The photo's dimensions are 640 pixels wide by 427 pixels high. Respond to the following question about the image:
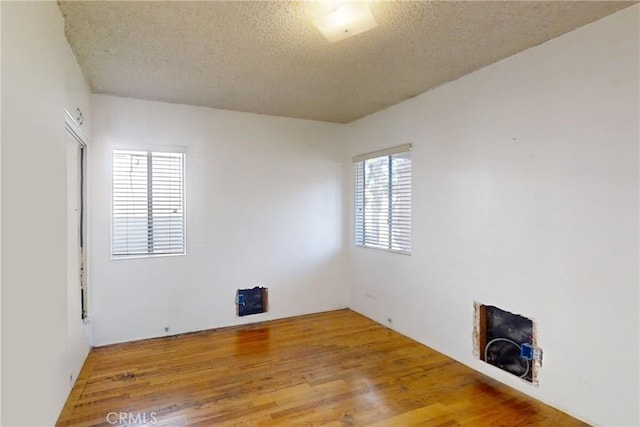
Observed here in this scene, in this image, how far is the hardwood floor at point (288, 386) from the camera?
2.35 m

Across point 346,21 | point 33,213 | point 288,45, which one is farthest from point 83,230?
point 346,21

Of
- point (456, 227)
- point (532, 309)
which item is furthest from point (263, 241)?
point (532, 309)

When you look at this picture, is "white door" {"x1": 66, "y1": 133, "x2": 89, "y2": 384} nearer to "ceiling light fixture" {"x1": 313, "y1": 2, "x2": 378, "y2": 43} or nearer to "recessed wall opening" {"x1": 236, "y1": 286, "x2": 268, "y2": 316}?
"recessed wall opening" {"x1": 236, "y1": 286, "x2": 268, "y2": 316}

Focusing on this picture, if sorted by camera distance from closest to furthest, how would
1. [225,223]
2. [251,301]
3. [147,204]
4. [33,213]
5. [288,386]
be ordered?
1. [33,213]
2. [288,386]
3. [147,204]
4. [225,223]
5. [251,301]

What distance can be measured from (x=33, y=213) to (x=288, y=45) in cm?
185

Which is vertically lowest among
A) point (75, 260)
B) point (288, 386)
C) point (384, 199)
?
point (288, 386)

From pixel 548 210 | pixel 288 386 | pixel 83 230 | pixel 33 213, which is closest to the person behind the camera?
pixel 33 213

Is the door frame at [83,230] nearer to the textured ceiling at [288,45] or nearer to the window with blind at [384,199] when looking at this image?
the textured ceiling at [288,45]

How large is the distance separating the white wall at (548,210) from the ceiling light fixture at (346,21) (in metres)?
1.36

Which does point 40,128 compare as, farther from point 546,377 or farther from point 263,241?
point 546,377

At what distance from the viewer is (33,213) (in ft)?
5.49

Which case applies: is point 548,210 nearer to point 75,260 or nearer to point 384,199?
point 384,199

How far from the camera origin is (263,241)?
4.38 m

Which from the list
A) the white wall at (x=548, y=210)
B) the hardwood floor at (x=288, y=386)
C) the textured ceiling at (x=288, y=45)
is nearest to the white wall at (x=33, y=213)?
the textured ceiling at (x=288, y=45)
